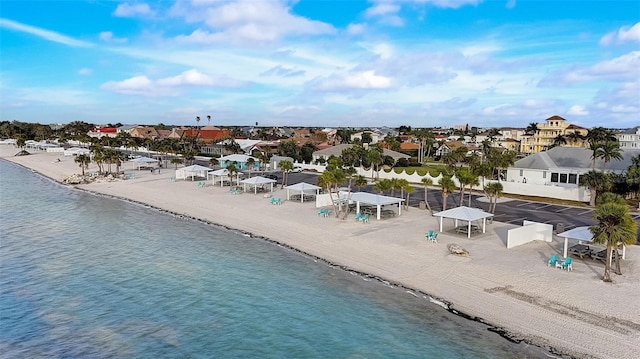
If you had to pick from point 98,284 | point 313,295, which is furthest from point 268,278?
point 98,284

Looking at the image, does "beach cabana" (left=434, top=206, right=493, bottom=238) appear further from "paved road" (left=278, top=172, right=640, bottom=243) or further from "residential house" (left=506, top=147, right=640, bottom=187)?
"residential house" (left=506, top=147, right=640, bottom=187)

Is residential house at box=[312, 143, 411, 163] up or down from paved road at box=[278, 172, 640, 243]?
up

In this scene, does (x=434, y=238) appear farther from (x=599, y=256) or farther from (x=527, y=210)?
(x=527, y=210)

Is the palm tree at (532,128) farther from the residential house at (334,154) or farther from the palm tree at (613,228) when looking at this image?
the palm tree at (613,228)

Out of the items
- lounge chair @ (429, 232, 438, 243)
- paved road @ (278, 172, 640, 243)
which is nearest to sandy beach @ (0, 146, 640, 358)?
lounge chair @ (429, 232, 438, 243)

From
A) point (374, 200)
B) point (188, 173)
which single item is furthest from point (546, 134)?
point (374, 200)

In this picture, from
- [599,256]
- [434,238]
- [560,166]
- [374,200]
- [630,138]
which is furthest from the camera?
[630,138]
